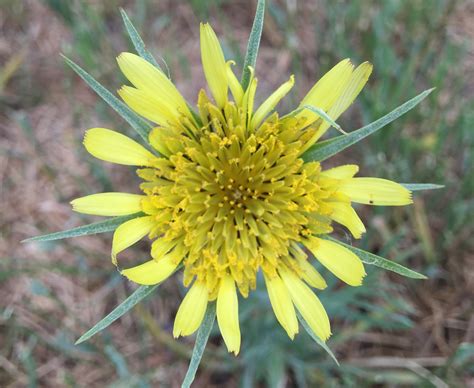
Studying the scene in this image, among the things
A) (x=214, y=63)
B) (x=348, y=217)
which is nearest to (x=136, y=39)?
(x=214, y=63)

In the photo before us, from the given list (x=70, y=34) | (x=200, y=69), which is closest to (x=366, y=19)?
(x=200, y=69)

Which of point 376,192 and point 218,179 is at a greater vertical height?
point 218,179

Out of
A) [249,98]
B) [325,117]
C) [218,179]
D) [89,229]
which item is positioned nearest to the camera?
[325,117]

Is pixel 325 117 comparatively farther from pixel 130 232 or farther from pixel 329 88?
pixel 130 232

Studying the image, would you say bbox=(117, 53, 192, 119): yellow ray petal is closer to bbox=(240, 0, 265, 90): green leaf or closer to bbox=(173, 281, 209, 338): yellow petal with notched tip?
bbox=(240, 0, 265, 90): green leaf

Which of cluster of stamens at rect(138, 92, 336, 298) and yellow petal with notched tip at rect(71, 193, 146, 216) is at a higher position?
yellow petal with notched tip at rect(71, 193, 146, 216)

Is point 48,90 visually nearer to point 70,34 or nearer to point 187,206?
point 70,34

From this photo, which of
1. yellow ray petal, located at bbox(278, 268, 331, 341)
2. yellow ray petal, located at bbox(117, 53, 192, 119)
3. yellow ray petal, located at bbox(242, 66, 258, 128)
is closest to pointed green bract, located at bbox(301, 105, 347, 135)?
yellow ray petal, located at bbox(242, 66, 258, 128)
